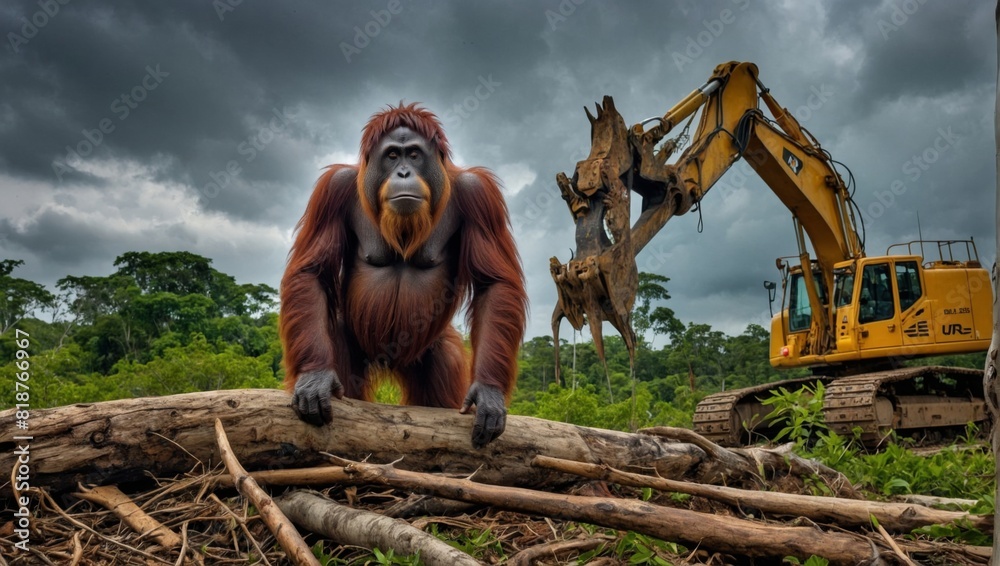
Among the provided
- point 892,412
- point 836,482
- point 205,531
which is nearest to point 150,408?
point 205,531

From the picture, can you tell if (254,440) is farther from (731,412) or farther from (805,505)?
(731,412)

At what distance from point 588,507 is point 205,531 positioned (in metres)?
1.54

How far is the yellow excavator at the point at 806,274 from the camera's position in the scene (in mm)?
7668

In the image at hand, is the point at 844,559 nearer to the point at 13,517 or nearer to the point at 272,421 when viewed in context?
the point at 272,421

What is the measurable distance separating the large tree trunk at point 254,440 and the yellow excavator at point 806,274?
3.77 metres

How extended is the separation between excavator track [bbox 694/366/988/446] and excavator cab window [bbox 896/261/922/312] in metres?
0.89

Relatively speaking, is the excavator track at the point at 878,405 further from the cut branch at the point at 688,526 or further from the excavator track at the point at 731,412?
the cut branch at the point at 688,526

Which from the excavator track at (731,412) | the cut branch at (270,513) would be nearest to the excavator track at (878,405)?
the excavator track at (731,412)

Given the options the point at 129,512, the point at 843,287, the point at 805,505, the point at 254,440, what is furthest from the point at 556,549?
the point at 843,287

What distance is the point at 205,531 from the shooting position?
3.05m

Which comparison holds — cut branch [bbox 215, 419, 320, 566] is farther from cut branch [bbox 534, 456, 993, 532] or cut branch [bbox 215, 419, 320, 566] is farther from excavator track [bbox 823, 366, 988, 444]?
excavator track [bbox 823, 366, 988, 444]

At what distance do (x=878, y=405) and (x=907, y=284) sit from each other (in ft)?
5.95

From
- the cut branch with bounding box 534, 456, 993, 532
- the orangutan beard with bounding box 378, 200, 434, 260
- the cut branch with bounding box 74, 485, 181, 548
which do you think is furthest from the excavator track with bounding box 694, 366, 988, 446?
→ the cut branch with bounding box 74, 485, 181, 548

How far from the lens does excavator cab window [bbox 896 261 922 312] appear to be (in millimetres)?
9930
